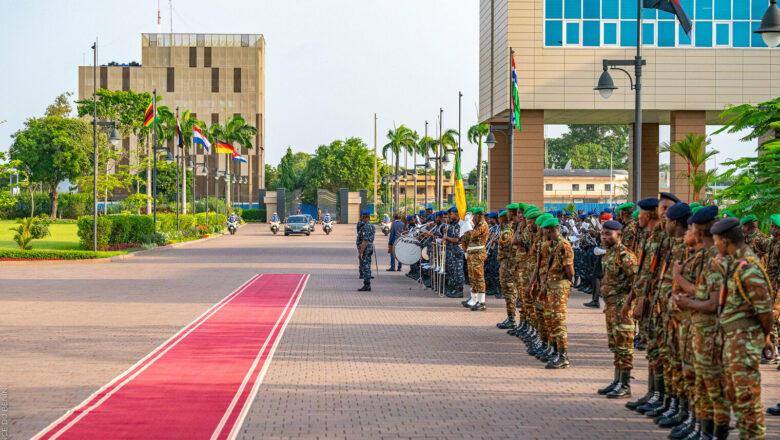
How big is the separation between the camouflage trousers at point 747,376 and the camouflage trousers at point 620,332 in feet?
8.76

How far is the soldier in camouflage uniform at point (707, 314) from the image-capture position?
6.17 m

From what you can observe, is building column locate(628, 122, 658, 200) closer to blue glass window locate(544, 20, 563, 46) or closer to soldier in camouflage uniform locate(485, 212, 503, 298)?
blue glass window locate(544, 20, 563, 46)

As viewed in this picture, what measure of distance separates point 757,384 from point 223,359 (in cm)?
710

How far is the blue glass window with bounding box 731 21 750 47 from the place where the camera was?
37.5 meters

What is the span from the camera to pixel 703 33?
37.6 m

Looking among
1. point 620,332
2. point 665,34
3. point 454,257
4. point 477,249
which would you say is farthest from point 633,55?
point 620,332

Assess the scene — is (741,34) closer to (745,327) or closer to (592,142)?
(745,327)

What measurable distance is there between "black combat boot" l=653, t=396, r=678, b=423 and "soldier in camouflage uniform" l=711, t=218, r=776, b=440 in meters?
1.71

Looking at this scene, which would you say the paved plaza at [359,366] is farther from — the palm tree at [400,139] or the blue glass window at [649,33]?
the palm tree at [400,139]

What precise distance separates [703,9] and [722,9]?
89 cm

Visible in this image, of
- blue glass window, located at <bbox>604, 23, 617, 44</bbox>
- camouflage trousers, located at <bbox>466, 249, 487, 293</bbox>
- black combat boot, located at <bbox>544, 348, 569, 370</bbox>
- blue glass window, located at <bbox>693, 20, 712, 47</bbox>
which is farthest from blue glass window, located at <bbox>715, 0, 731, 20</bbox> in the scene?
black combat boot, located at <bbox>544, 348, 569, 370</bbox>

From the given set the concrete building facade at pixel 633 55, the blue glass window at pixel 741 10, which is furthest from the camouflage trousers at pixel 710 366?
the blue glass window at pixel 741 10

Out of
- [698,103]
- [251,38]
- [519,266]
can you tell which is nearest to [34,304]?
[519,266]

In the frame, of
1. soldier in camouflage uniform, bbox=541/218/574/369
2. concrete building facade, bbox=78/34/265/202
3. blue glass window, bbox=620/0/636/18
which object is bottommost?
soldier in camouflage uniform, bbox=541/218/574/369
